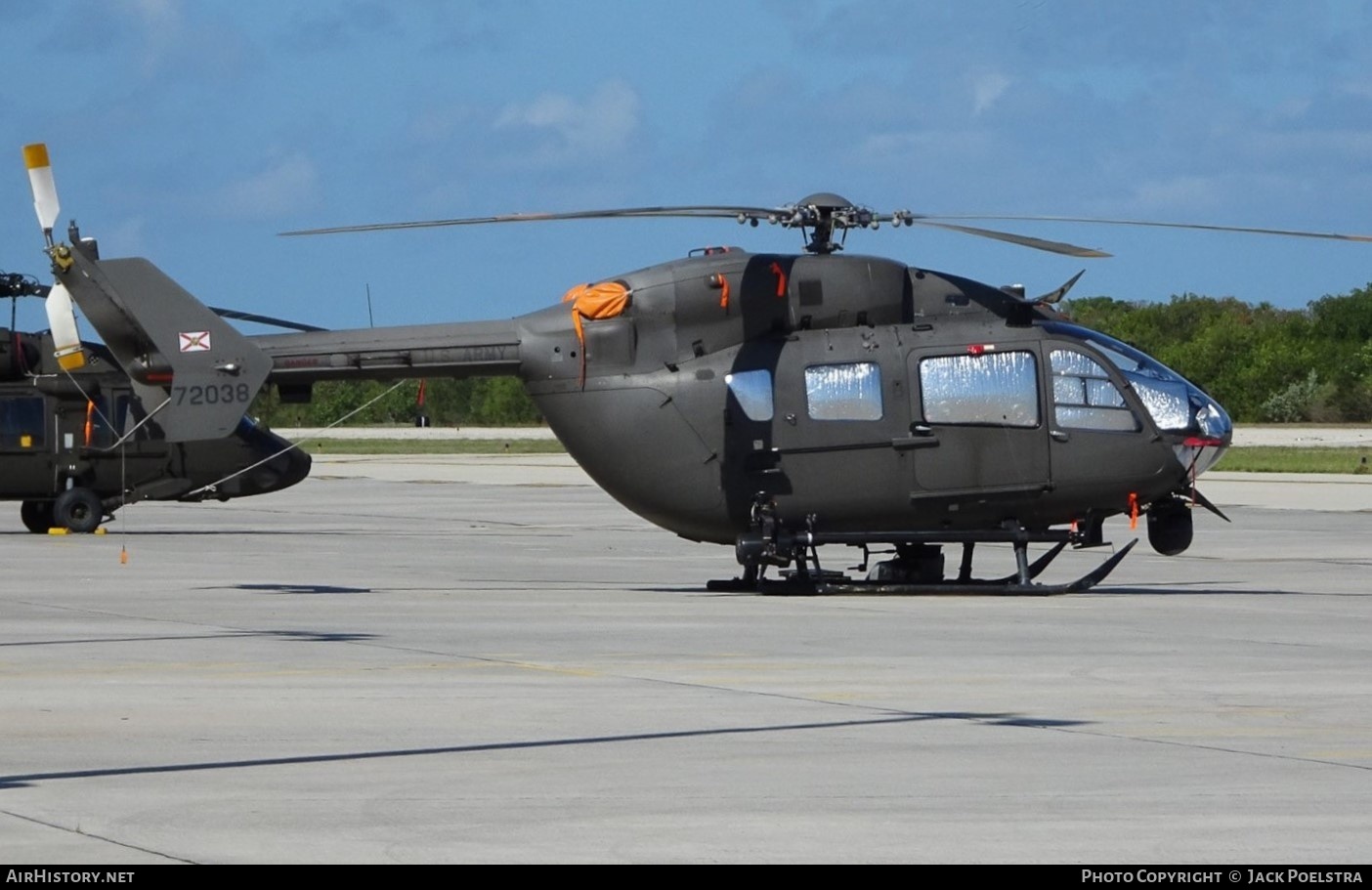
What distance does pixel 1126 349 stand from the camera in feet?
62.5

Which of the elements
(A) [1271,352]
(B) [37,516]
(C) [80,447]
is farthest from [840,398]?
(A) [1271,352]

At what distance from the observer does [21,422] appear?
29.4 meters

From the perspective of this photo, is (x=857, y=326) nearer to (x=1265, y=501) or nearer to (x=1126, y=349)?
(x=1126, y=349)

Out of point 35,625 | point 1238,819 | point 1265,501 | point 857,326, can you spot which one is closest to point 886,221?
point 857,326

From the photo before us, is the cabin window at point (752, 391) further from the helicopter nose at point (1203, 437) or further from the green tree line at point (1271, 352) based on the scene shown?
the green tree line at point (1271, 352)

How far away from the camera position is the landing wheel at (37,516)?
3019cm

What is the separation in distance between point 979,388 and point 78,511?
16146 mm

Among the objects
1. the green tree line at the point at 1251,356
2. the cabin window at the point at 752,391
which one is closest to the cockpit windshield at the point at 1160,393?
the cabin window at the point at 752,391

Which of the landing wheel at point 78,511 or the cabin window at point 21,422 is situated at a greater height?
the cabin window at point 21,422

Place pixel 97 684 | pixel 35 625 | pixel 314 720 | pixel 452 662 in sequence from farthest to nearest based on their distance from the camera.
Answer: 1. pixel 35 625
2. pixel 452 662
3. pixel 97 684
4. pixel 314 720

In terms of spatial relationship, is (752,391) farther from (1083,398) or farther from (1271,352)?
(1271,352)

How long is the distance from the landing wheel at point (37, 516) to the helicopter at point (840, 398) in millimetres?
12336

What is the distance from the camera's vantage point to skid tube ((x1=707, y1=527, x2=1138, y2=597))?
1875 centimetres
